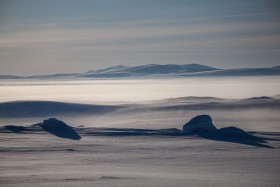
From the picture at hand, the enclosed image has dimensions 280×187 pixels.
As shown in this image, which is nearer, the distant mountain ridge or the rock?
the rock

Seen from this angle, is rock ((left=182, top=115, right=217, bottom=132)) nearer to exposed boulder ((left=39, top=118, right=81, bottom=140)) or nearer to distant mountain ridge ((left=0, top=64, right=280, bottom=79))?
exposed boulder ((left=39, top=118, right=81, bottom=140))

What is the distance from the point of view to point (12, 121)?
26.4 m

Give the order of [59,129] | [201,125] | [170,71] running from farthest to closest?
[170,71]
[59,129]
[201,125]

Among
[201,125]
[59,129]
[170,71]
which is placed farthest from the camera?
[170,71]

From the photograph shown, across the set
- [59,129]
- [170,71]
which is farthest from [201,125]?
[170,71]

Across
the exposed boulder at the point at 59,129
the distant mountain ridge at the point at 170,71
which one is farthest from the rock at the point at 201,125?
the distant mountain ridge at the point at 170,71

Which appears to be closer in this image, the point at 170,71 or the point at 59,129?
the point at 59,129

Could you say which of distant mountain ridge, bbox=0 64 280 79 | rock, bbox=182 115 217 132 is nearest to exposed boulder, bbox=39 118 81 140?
rock, bbox=182 115 217 132

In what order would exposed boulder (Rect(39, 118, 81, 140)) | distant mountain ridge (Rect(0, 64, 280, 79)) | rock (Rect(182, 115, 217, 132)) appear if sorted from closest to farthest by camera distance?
exposed boulder (Rect(39, 118, 81, 140)) → rock (Rect(182, 115, 217, 132)) → distant mountain ridge (Rect(0, 64, 280, 79))

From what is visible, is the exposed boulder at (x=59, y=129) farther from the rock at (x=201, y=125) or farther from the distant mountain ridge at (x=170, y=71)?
the distant mountain ridge at (x=170, y=71)

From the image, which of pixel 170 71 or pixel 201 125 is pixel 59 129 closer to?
pixel 201 125

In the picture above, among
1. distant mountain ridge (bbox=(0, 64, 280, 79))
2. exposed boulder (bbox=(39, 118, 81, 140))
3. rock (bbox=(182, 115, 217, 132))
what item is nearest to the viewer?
exposed boulder (bbox=(39, 118, 81, 140))

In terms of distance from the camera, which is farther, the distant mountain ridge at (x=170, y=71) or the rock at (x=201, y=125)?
the distant mountain ridge at (x=170, y=71)

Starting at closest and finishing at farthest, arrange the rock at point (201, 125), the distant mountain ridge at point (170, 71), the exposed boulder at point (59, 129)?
the exposed boulder at point (59, 129), the rock at point (201, 125), the distant mountain ridge at point (170, 71)
